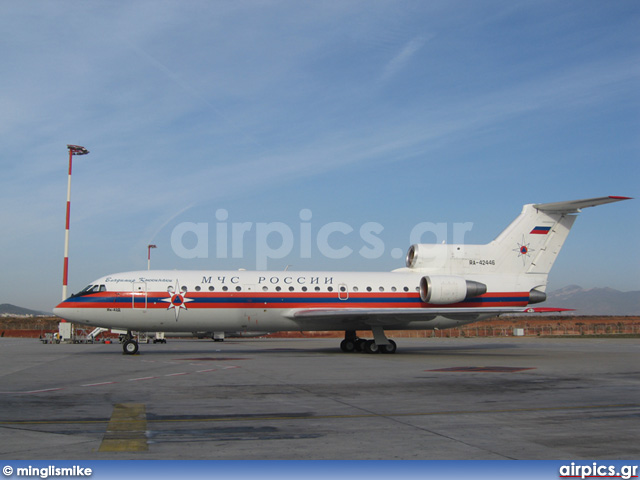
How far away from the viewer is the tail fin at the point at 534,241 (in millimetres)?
28859

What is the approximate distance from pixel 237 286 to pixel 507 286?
44.2ft

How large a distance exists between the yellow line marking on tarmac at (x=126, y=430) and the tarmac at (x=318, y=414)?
0.07 ft

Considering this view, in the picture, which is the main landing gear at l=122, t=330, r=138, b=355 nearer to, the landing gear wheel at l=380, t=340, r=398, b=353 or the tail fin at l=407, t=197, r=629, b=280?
the landing gear wheel at l=380, t=340, r=398, b=353

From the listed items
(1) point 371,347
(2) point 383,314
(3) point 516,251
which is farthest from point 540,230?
(1) point 371,347

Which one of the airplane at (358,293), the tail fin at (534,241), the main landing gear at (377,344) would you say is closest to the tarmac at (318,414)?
the airplane at (358,293)

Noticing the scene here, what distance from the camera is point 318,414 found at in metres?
9.82

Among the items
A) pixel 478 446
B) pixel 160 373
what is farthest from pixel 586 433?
pixel 160 373

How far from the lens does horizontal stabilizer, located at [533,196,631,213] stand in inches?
984

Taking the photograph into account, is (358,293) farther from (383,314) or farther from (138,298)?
(138,298)

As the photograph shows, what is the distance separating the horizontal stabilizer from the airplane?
5 cm

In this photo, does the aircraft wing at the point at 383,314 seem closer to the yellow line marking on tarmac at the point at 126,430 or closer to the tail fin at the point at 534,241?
the tail fin at the point at 534,241

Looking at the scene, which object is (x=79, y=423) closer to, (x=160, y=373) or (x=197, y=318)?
(x=160, y=373)

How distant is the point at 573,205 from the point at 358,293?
1125 cm

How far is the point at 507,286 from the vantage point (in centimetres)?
2856
